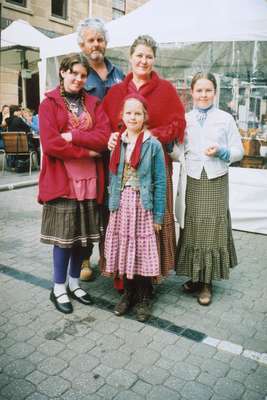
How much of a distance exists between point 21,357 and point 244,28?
Result: 4.70 meters

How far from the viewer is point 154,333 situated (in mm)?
3193

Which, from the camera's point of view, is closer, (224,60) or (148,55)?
(148,55)

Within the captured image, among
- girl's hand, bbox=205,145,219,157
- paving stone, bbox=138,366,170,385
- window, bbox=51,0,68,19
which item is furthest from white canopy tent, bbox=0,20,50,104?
paving stone, bbox=138,366,170,385

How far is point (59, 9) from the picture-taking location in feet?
60.4

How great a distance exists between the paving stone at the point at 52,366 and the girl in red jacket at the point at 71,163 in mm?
678

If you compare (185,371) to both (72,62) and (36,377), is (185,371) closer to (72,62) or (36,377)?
(36,377)

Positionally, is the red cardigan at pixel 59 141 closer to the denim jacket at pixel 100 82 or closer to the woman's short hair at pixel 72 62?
the woman's short hair at pixel 72 62

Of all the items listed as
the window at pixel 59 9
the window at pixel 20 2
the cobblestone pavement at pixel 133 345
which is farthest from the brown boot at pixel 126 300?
the window at pixel 59 9

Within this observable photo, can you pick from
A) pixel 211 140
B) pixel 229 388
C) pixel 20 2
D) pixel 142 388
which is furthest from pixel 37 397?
pixel 20 2

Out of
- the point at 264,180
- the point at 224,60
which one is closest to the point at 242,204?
the point at 264,180

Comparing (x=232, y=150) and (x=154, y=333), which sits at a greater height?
(x=232, y=150)

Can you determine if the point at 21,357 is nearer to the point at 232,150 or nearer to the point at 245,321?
the point at 245,321

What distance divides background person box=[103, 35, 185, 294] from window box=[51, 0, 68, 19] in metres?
16.6

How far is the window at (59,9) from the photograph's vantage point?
59.6ft
